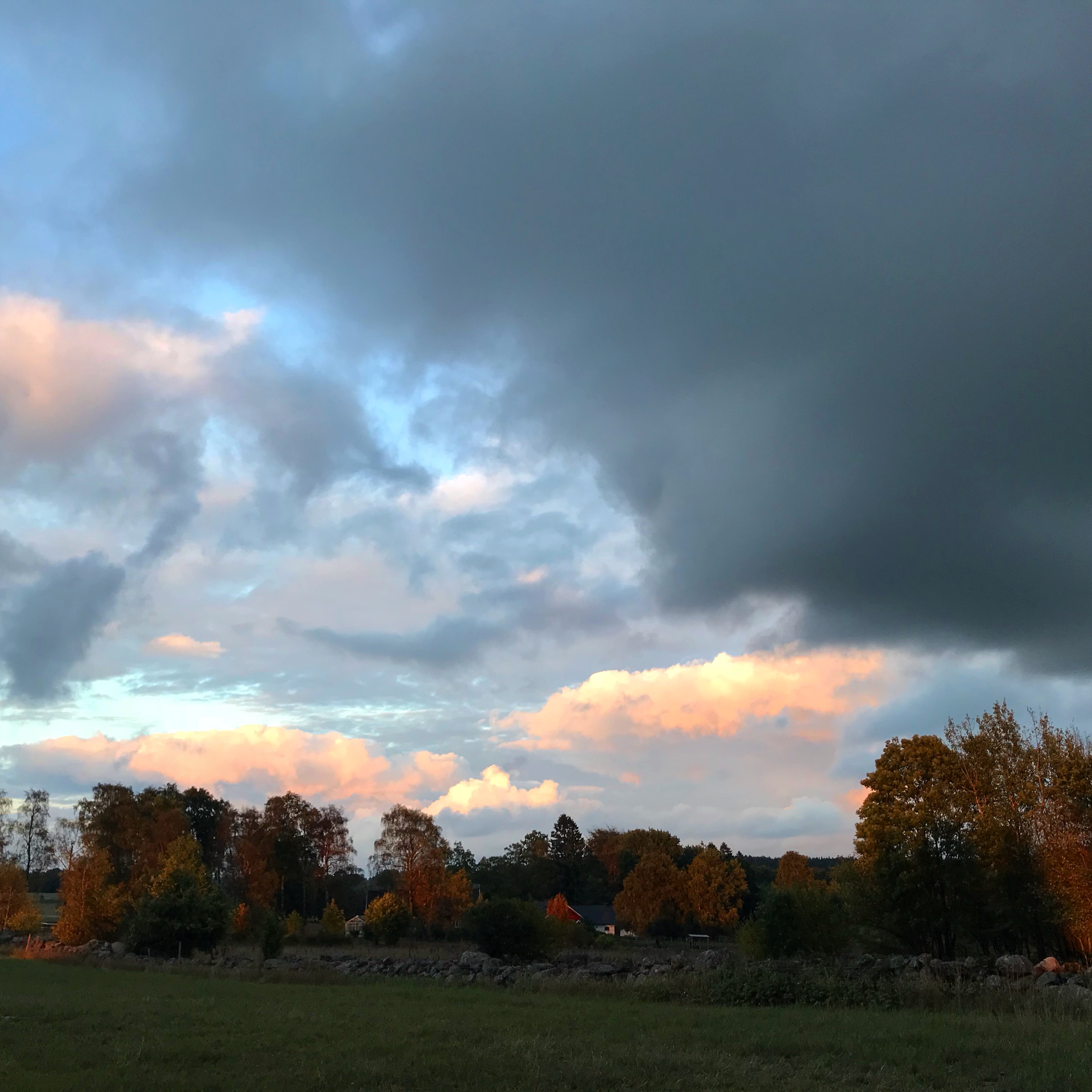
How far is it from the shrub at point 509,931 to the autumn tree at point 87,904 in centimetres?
2882

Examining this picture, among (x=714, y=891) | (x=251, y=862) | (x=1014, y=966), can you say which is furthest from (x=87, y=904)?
(x=1014, y=966)

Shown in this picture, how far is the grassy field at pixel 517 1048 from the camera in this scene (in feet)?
40.6

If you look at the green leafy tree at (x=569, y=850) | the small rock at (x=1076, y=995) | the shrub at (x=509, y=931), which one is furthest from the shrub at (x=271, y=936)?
the green leafy tree at (x=569, y=850)

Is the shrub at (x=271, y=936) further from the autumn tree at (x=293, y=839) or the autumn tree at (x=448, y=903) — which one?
the autumn tree at (x=293, y=839)

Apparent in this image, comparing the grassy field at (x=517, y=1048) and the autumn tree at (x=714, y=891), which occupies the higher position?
the grassy field at (x=517, y=1048)

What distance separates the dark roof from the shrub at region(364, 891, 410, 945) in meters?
39.5

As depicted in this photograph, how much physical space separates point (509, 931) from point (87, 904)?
31.9m

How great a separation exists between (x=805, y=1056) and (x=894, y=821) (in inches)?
1328

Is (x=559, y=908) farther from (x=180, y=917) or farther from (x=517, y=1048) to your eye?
(x=517, y=1048)

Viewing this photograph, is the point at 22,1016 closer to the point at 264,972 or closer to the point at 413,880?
the point at 264,972

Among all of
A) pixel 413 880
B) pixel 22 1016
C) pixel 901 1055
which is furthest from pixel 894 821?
pixel 413 880

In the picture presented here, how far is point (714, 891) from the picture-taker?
81.4 m

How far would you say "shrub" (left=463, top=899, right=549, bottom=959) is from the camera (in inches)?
1628

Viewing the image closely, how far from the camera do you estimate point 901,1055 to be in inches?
557
